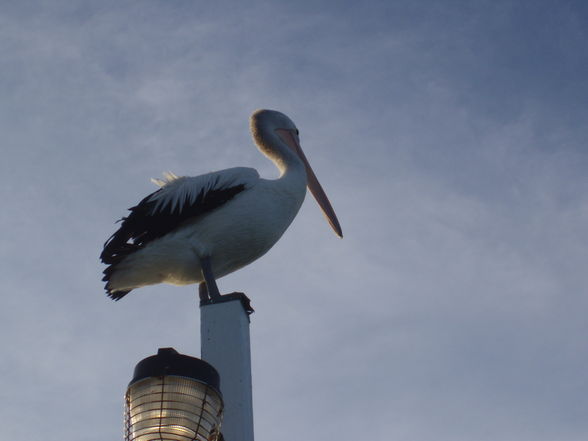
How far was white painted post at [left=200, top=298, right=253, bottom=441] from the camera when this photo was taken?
305cm

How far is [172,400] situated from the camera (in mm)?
2453

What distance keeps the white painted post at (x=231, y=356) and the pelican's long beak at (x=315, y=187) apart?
366cm

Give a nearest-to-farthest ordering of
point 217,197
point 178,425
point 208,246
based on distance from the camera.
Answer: point 178,425
point 208,246
point 217,197

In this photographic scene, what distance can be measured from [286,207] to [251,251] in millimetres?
512

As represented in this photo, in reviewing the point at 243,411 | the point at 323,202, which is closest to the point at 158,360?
the point at 243,411

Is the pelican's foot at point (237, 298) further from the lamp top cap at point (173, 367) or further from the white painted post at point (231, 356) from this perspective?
the lamp top cap at point (173, 367)

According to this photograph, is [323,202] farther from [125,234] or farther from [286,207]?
[125,234]

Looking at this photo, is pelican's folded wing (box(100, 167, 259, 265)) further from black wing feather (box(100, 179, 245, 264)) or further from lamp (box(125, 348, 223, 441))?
lamp (box(125, 348, 223, 441))

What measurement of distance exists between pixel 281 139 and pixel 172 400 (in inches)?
188

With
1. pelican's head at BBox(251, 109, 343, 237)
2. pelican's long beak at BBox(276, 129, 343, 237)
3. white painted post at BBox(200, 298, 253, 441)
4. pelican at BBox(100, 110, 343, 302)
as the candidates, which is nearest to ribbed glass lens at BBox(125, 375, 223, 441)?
white painted post at BBox(200, 298, 253, 441)

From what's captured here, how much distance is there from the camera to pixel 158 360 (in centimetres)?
251

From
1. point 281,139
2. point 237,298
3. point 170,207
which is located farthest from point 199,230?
point 281,139

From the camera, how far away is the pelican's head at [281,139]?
6910mm

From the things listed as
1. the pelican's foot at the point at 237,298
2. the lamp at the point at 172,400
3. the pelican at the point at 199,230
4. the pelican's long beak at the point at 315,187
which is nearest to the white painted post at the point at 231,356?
the pelican's foot at the point at 237,298
